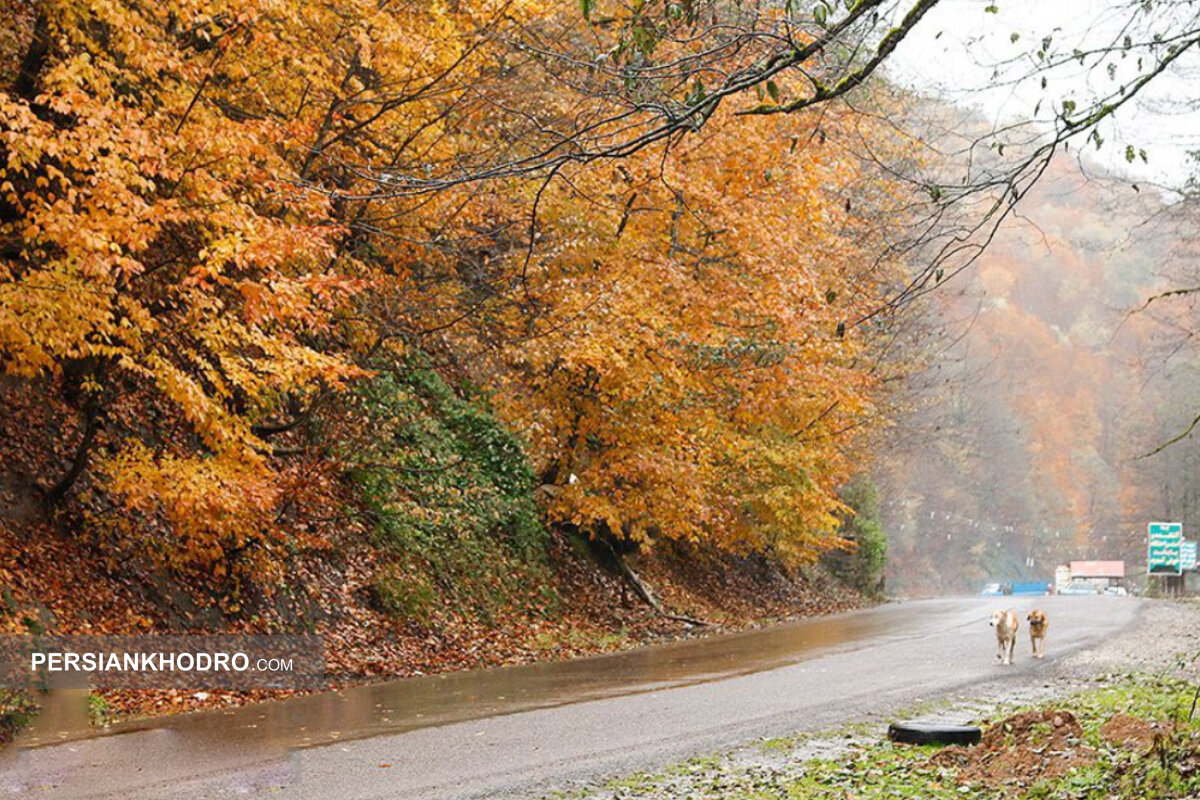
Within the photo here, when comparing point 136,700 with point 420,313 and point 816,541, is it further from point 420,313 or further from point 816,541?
point 816,541

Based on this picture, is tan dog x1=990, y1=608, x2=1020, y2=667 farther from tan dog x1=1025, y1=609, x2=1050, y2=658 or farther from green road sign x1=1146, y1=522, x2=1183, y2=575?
green road sign x1=1146, y1=522, x2=1183, y2=575

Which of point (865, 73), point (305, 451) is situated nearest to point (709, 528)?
point (305, 451)

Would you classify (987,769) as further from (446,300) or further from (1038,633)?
(446,300)

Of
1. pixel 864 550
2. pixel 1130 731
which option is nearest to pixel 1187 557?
pixel 864 550

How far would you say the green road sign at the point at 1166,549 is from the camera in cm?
4878

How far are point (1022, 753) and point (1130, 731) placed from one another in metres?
1.25

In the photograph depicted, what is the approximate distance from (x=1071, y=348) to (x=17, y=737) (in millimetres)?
112825

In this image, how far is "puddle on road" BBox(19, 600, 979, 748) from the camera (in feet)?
35.2

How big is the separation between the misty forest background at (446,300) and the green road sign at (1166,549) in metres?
19.9

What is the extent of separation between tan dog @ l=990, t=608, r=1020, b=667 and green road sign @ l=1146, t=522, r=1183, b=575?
115ft

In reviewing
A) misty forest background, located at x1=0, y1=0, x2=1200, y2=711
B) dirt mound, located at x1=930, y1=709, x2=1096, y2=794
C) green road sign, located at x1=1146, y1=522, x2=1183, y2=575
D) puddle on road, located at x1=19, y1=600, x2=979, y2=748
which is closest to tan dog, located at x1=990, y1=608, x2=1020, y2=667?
puddle on road, located at x1=19, y1=600, x2=979, y2=748

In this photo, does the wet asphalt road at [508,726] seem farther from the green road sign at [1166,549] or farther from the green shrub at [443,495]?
the green road sign at [1166,549]

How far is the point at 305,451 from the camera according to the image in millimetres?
16859

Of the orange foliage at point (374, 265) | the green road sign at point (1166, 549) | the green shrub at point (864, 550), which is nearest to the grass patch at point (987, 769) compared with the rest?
the orange foliage at point (374, 265)
